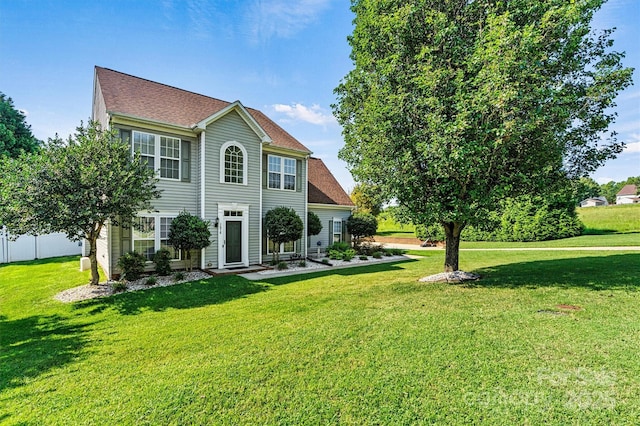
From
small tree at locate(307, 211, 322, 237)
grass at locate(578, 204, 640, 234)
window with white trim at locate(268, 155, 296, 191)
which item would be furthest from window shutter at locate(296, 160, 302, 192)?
grass at locate(578, 204, 640, 234)

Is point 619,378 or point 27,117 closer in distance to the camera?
Result: point 619,378

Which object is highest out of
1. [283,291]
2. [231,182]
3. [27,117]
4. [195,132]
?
[27,117]

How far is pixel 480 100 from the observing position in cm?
699

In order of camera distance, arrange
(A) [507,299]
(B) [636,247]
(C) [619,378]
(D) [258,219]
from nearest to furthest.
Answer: (C) [619,378]
(A) [507,299]
(D) [258,219]
(B) [636,247]

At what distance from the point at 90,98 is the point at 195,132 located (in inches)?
334

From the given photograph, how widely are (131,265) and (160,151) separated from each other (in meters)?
4.53

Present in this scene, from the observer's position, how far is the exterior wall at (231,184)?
12352 mm

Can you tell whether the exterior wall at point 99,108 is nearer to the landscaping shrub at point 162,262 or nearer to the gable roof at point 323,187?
the landscaping shrub at point 162,262

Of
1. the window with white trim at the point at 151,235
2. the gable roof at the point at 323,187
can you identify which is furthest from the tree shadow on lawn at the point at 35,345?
the gable roof at the point at 323,187

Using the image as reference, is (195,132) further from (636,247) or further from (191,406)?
(636,247)

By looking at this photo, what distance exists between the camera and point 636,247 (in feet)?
51.5

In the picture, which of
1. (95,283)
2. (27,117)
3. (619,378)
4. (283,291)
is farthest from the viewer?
(27,117)

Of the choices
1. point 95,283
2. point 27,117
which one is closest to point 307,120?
point 95,283

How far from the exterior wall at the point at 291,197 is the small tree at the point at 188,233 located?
3598 mm
